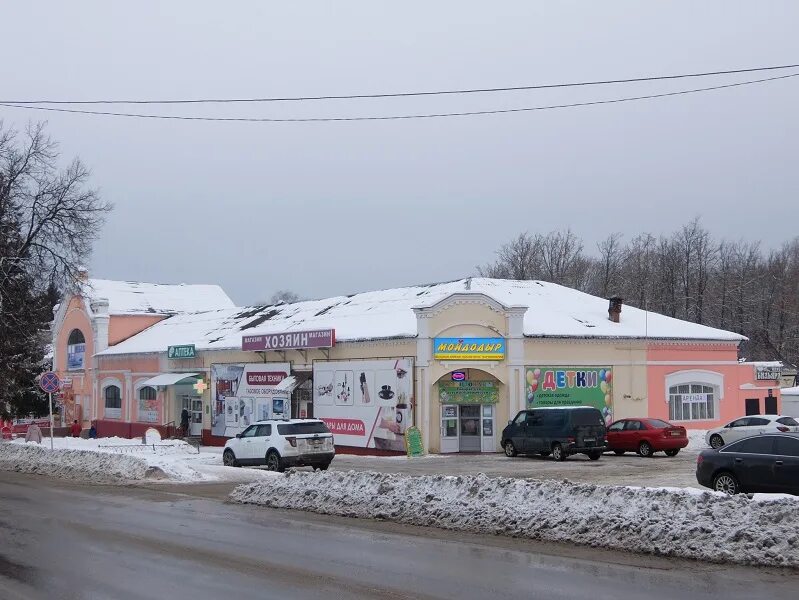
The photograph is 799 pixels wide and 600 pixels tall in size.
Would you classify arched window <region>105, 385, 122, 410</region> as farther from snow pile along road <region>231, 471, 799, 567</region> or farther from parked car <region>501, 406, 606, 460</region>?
snow pile along road <region>231, 471, 799, 567</region>

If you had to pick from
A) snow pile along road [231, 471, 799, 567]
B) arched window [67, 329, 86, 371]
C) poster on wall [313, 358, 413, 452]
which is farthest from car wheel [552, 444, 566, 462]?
arched window [67, 329, 86, 371]

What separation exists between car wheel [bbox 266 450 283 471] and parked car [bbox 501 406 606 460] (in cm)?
970

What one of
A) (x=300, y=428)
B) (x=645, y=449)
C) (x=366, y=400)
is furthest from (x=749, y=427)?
(x=300, y=428)

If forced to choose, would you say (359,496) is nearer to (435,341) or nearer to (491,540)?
(491,540)

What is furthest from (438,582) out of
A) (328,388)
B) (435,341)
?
(328,388)

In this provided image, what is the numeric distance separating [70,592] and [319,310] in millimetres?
38674

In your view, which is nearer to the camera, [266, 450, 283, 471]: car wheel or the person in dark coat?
[266, 450, 283, 471]: car wheel

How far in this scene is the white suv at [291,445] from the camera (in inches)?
1166

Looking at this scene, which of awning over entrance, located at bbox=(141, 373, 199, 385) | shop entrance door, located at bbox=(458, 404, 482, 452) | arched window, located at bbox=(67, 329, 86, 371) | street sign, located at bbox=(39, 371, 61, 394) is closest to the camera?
street sign, located at bbox=(39, 371, 61, 394)

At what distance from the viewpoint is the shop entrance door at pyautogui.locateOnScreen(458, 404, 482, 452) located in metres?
37.4

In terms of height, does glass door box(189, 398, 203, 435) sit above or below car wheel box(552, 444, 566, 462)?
above

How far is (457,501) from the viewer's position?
Answer: 17.0 metres

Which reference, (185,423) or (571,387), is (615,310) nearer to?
(571,387)

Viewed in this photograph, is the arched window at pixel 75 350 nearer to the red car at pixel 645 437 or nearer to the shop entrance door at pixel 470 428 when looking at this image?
the shop entrance door at pixel 470 428
